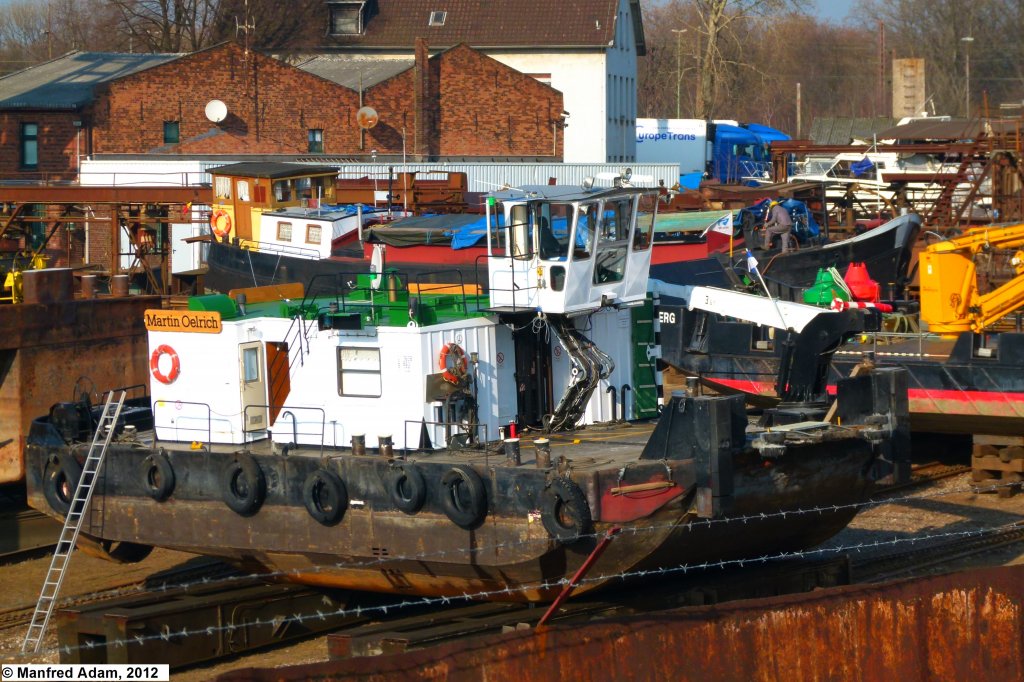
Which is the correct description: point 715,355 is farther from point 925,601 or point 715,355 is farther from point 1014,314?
point 925,601

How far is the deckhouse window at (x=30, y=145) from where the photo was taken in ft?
161

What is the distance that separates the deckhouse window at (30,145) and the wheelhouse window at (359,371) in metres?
37.8

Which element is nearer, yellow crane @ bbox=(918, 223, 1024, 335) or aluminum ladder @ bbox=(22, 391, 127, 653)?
aluminum ladder @ bbox=(22, 391, 127, 653)

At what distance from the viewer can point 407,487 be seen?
534 inches

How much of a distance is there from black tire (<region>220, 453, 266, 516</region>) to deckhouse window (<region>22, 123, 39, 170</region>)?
125ft

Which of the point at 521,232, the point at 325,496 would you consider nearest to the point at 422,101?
the point at 521,232

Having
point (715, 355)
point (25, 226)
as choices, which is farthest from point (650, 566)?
point (25, 226)

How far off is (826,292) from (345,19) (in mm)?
36840

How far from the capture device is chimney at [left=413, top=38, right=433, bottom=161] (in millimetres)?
49625

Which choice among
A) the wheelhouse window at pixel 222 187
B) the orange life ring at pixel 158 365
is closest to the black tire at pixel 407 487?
the orange life ring at pixel 158 365

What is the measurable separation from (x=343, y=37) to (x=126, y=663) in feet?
148

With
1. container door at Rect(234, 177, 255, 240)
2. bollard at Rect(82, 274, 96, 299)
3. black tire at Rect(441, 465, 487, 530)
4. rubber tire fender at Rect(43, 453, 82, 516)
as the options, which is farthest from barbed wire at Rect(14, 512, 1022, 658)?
container door at Rect(234, 177, 255, 240)

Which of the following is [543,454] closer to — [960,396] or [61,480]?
[61,480]

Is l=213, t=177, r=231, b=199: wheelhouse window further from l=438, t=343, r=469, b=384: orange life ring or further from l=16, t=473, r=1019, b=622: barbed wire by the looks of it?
l=438, t=343, r=469, b=384: orange life ring
